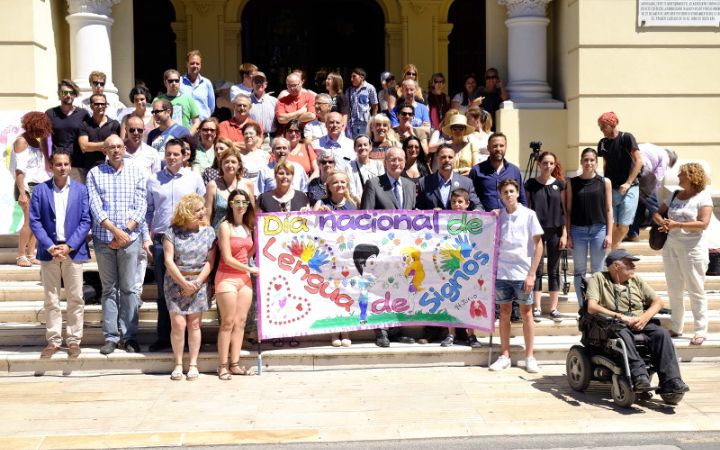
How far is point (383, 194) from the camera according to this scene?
9477 mm

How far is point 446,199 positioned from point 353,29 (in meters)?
10.4

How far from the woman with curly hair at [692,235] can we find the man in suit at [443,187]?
6.26 ft

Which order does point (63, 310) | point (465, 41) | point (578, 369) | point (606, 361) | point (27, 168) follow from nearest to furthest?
point (606, 361)
point (578, 369)
point (63, 310)
point (27, 168)
point (465, 41)

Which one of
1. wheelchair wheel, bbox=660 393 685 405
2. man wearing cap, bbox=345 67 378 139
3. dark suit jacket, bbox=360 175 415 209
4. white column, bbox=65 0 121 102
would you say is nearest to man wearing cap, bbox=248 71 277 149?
man wearing cap, bbox=345 67 378 139

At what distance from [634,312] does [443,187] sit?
8.26ft

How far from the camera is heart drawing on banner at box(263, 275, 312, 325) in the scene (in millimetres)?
9062

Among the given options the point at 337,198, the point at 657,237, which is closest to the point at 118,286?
the point at 337,198

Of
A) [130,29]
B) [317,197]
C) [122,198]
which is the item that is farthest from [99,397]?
[130,29]

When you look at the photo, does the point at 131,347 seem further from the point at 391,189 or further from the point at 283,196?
the point at 391,189

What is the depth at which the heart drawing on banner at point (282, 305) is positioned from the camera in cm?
906

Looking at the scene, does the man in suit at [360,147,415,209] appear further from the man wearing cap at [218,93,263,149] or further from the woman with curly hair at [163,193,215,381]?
the man wearing cap at [218,93,263,149]

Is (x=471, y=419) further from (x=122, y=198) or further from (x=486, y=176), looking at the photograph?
(x=122, y=198)

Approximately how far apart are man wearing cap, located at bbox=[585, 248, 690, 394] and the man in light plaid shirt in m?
4.32

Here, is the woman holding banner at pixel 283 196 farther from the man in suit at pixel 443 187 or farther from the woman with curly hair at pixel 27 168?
the woman with curly hair at pixel 27 168
